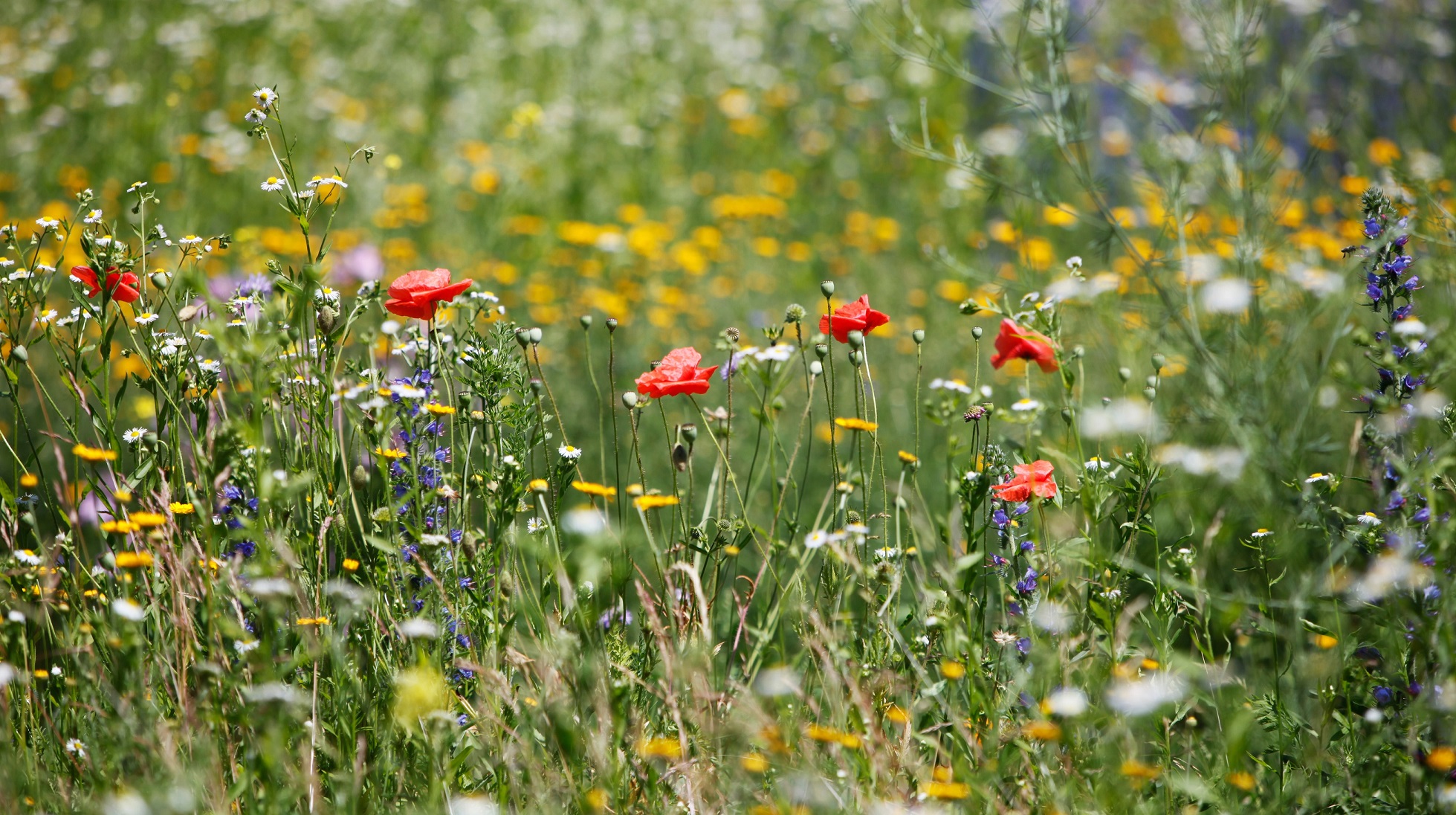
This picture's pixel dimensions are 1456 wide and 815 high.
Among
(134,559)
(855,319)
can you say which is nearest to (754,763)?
(855,319)

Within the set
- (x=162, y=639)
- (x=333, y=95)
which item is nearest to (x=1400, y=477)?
(x=162, y=639)

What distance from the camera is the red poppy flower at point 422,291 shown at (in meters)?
1.73

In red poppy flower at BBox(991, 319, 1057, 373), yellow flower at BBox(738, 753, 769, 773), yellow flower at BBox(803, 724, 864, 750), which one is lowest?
yellow flower at BBox(738, 753, 769, 773)

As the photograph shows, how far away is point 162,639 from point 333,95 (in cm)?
499

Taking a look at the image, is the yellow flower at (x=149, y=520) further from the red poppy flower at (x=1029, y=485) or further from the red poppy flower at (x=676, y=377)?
the red poppy flower at (x=1029, y=485)

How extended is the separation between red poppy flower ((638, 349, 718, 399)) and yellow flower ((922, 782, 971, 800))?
0.66 meters

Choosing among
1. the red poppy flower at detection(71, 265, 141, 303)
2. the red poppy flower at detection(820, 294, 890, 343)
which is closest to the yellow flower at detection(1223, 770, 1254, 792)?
the red poppy flower at detection(820, 294, 890, 343)

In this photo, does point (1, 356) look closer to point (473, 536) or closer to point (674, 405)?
point (473, 536)

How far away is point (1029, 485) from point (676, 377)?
57cm

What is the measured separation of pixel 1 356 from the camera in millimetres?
1976

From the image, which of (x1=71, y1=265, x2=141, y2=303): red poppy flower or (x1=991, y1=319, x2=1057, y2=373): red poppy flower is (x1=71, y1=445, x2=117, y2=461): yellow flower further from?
(x1=991, y1=319, x2=1057, y2=373): red poppy flower

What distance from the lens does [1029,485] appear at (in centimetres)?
164

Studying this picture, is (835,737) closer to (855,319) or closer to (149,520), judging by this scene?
(855,319)

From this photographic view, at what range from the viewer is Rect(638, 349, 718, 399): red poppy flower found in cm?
171
